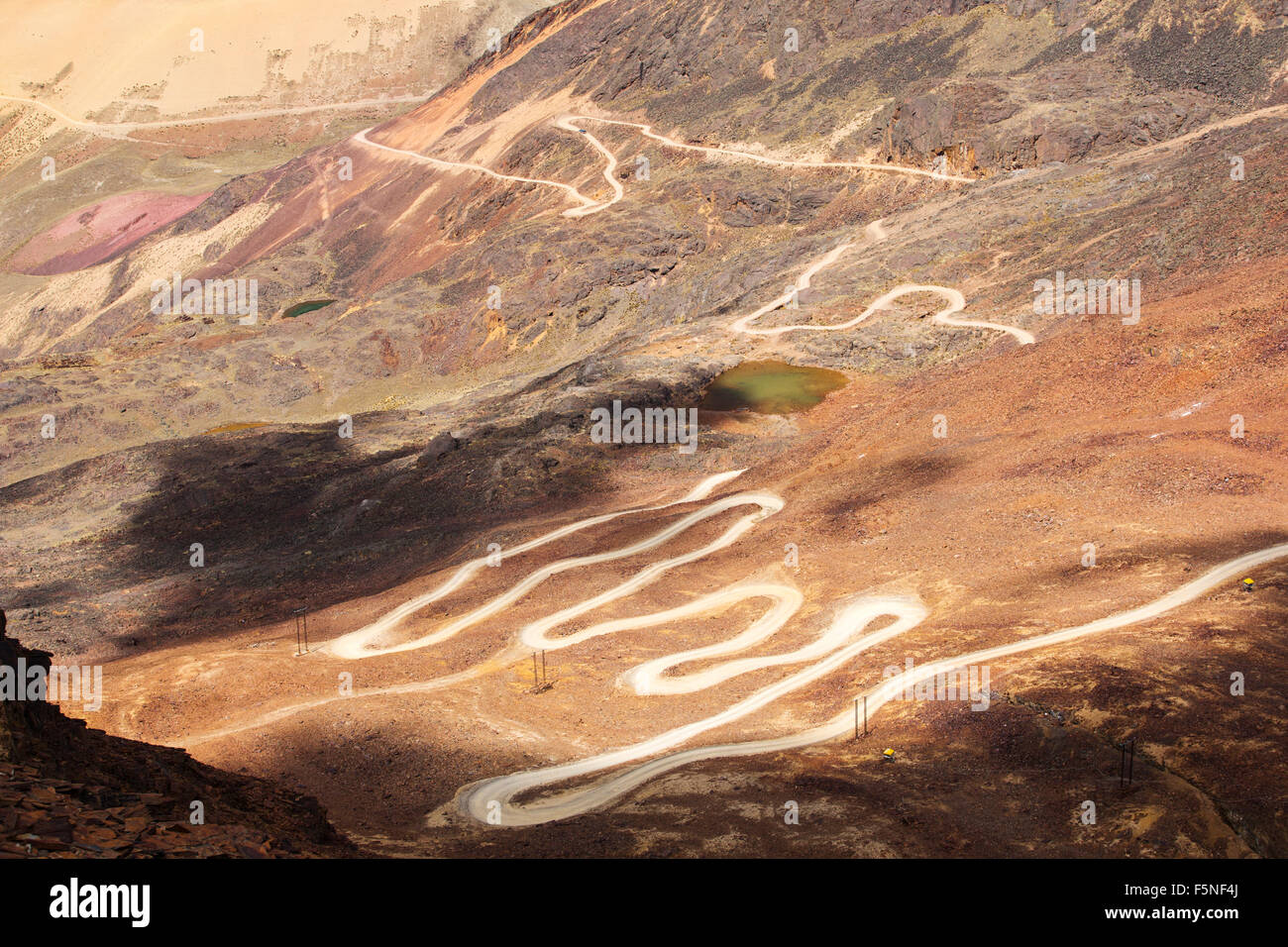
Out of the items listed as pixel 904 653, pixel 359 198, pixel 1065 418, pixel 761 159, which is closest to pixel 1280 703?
pixel 904 653

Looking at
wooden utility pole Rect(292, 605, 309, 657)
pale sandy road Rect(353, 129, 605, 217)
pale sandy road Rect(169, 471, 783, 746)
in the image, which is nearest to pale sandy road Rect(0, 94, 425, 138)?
pale sandy road Rect(353, 129, 605, 217)

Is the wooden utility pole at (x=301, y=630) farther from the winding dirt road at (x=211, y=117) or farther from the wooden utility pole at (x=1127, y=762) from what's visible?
the winding dirt road at (x=211, y=117)

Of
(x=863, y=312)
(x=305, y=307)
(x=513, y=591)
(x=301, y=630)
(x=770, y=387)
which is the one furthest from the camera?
(x=305, y=307)

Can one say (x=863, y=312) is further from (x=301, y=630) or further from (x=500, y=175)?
(x=500, y=175)

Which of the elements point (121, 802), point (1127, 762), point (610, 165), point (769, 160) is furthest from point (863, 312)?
point (121, 802)

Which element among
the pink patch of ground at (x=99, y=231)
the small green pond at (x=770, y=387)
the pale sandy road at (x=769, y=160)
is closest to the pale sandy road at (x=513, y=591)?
the small green pond at (x=770, y=387)

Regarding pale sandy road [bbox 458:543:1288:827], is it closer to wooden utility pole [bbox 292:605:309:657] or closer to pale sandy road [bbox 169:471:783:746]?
pale sandy road [bbox 169:471:783:746]

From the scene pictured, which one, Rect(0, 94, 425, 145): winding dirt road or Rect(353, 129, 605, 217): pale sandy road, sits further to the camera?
Rect(0, 94, 425, 145): winding dirt road
